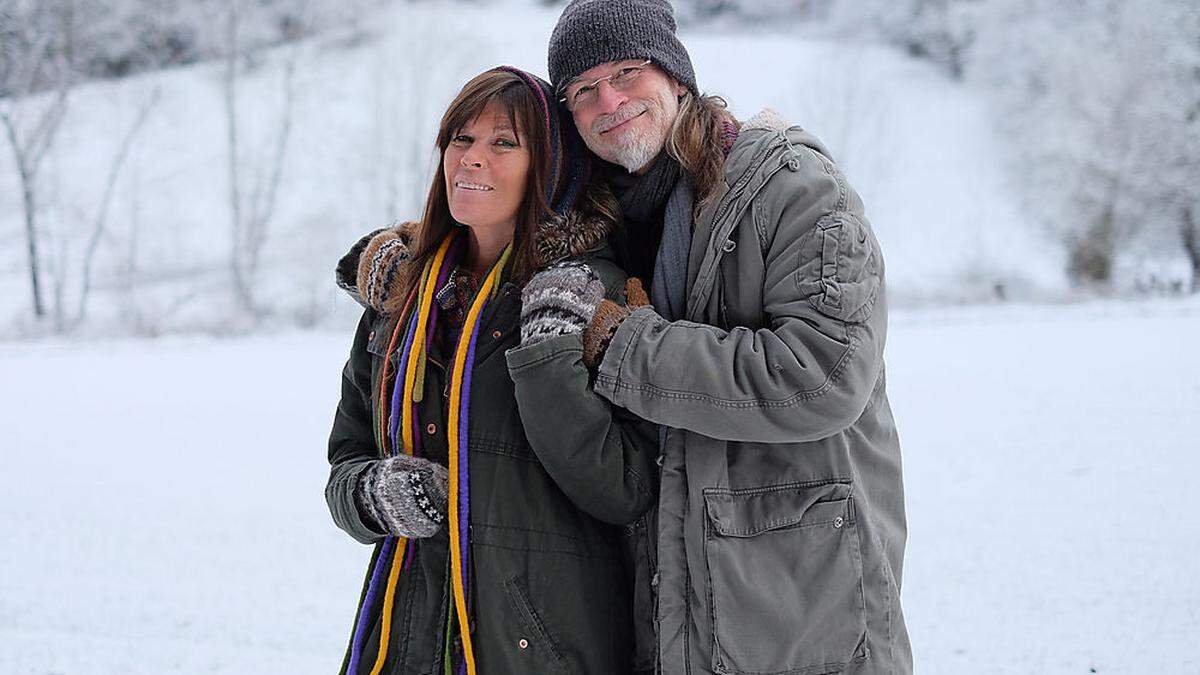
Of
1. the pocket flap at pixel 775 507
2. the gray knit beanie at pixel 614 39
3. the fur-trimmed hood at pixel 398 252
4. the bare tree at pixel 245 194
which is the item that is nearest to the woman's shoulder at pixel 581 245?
the fur-trimmed hood at pixel 398 252

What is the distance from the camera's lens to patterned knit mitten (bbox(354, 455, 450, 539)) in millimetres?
1643

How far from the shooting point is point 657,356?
4.92 ft

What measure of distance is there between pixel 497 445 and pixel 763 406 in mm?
450

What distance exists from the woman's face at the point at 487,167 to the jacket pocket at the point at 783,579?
0.61m

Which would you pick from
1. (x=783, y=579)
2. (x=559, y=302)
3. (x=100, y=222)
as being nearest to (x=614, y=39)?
(x=559, y=302)

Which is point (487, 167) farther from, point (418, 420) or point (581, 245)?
point (418, 420)

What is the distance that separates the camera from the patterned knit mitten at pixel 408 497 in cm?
164

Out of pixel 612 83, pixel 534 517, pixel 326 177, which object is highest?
pixel 326 177

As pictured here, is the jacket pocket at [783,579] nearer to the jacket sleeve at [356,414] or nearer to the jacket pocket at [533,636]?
the jacket pocket at [533,636]

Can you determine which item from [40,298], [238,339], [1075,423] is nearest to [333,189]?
[40,298]

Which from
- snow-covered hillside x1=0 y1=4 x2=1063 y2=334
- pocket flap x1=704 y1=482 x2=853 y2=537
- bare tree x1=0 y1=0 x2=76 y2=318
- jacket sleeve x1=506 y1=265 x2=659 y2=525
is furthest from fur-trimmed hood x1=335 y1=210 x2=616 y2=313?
bare tree x1=0 y1=0 x2=76 y2=318

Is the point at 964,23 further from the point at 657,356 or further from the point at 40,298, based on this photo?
the point at 657,356

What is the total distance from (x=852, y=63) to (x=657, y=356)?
1770 cm

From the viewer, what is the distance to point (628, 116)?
1706 millimetres
